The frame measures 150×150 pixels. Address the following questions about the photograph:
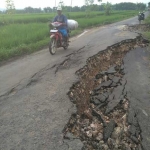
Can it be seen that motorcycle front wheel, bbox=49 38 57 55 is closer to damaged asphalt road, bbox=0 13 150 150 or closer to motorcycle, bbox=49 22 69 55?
motorcycle, bbox=49 22 69 55

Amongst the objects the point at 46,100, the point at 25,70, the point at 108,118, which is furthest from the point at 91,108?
the point at 25,70

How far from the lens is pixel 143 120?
3.21 metres

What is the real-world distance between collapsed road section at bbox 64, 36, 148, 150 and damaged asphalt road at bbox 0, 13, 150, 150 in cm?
7

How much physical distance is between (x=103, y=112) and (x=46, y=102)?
36.5 inches

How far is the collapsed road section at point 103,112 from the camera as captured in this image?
272 cm

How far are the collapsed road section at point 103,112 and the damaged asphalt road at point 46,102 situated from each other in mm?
71

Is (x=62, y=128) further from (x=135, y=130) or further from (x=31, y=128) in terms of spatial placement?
(x=135, y=130)

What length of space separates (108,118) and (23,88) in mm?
1856

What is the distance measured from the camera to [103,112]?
3.50 meters

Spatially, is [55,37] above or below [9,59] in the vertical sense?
above

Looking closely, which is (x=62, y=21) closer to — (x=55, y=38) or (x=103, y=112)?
(x=55, y=38)

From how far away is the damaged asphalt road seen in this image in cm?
262

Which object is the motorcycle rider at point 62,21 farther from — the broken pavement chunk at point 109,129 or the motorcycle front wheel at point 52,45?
the broken pavement chunk at point 109,129

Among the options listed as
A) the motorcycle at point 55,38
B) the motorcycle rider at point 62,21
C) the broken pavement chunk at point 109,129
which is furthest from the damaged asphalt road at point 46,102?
the motorcycle rider at point 62,21
